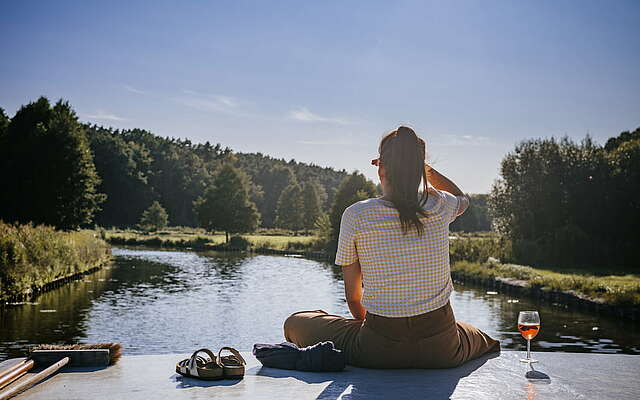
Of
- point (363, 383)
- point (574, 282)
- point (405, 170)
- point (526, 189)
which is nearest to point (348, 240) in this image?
point (405, 170)

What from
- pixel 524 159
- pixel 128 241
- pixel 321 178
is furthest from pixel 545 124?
pixel 321 178

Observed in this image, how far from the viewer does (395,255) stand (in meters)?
3.14

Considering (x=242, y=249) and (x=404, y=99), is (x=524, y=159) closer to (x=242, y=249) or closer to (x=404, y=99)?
(x=404, y=99)

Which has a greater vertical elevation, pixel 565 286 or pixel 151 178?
pixel 151 178

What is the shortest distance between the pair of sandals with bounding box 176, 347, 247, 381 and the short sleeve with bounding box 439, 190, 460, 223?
116 centimetres

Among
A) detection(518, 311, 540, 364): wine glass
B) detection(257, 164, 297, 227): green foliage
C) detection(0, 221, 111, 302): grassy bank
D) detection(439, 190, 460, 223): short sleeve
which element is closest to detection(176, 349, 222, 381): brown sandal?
detection(439, 190, 460, 223): short sleeve

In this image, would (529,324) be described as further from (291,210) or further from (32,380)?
(291,210)

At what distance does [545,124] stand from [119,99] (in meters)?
17.5

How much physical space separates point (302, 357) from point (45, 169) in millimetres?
25067

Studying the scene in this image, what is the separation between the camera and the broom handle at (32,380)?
2.63 meters

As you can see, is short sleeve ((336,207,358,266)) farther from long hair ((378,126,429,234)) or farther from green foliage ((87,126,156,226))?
green foliage ((87,126,156,226))

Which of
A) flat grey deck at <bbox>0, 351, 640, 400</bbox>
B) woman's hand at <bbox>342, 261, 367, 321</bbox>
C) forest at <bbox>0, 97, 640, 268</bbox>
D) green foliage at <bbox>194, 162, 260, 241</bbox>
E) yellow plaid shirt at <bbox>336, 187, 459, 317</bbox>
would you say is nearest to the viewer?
Result: flat grey deck at <bbox>0, 351, 640, 400</bbox>

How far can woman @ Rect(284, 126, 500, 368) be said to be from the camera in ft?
10.1

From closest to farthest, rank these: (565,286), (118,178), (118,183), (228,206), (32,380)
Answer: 1. (32,380)
2. (565,286)
3. (228,206)
4. (118,183)
5. (118,178)
